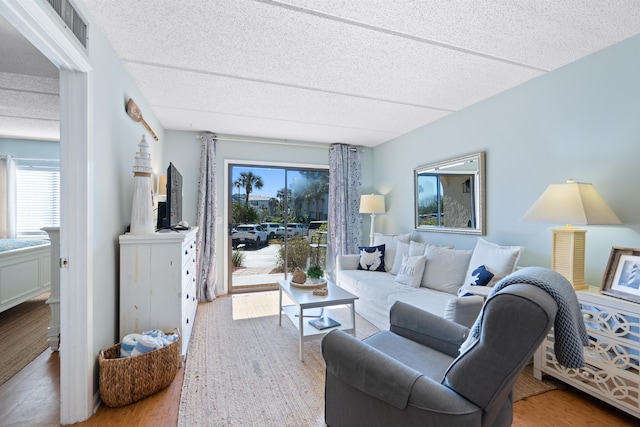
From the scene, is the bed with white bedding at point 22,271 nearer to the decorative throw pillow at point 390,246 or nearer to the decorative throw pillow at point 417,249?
the decorative throw pillow at point 390,246

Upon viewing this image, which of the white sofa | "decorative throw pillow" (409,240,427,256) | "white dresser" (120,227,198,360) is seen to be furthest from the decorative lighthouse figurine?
"decorative throw pillow" (409,240,427,256)

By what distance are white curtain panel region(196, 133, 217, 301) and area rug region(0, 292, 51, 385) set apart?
165cm

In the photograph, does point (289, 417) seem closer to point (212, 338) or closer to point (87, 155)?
point (212, 338)

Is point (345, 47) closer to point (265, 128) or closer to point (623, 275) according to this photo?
point (265, 128)

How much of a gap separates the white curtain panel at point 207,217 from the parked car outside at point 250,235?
445mm

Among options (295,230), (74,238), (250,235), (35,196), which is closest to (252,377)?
(74,238)

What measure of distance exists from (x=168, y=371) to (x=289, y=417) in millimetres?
901

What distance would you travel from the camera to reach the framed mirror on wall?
3.12 m

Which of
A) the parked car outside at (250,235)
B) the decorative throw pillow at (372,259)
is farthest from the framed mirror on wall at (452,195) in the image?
the parked car outside at (250,235)

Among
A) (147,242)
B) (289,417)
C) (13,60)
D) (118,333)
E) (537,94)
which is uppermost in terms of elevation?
(13,60)

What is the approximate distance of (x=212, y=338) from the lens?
9.18ft

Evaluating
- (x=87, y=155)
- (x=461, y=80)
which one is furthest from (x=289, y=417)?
(x=461, y=80)

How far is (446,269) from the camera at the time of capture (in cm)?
297

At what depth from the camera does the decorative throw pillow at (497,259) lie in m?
2.42
